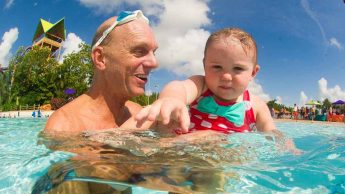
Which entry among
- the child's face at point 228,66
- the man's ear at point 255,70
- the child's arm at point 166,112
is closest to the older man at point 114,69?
the child's face at point 228,66

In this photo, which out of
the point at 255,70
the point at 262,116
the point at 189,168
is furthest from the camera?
the point at 262,116

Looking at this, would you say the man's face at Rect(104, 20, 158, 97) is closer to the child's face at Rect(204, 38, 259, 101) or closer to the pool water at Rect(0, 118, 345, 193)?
the child's face at Rect(204, 38, 259, 101)

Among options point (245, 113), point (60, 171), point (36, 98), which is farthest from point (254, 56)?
point (36, 98)

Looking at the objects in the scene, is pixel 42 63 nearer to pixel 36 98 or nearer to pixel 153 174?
pixel 36 98

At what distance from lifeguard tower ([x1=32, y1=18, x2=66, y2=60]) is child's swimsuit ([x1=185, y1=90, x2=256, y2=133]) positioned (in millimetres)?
59100

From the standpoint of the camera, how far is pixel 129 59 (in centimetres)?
314

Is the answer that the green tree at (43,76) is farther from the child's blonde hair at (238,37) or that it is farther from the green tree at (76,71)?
the child's blonde hair at (238,37)

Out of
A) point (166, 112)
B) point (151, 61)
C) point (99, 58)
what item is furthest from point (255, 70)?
point (166, 112)

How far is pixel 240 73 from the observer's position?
3.10m

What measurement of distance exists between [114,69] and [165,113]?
143cm

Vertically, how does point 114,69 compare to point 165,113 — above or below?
above

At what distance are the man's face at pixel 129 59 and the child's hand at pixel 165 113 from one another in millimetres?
1193

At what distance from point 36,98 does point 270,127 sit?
40547 millimetres

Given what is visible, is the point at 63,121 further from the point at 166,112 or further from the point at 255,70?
the point at 255,70
